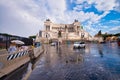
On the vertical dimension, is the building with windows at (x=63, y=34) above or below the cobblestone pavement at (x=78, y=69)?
above

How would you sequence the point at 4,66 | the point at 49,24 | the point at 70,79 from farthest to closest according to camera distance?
the point at 49,24, the point at 4,66, the point at 70,79

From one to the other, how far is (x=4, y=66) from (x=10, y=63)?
4.21 feet

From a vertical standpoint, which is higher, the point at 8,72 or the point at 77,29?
the point at 77,29

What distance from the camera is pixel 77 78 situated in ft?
27.5

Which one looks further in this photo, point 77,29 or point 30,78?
point 77,29

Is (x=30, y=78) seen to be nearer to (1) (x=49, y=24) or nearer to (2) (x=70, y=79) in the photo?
(2) (x=70, y=79)

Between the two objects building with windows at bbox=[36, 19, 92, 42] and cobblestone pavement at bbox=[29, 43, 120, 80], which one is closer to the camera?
cobblestone pavement at bbox=[29, 43, 120, 80]

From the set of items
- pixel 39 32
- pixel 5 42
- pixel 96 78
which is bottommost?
pixel 96 78

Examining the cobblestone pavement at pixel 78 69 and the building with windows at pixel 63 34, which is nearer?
the cobblestone pavement at pixel 78 69

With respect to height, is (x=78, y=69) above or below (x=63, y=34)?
below

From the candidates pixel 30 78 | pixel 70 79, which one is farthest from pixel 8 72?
pixel 70 79

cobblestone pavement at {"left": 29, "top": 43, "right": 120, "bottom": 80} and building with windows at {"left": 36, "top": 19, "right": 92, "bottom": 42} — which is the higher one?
building with windows at {"left": 36, "top": 19, "right": 92, "bottom": 42}

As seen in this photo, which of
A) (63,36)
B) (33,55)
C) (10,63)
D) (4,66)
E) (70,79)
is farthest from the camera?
(63,36)

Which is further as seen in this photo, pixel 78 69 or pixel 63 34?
pixel 63 34
